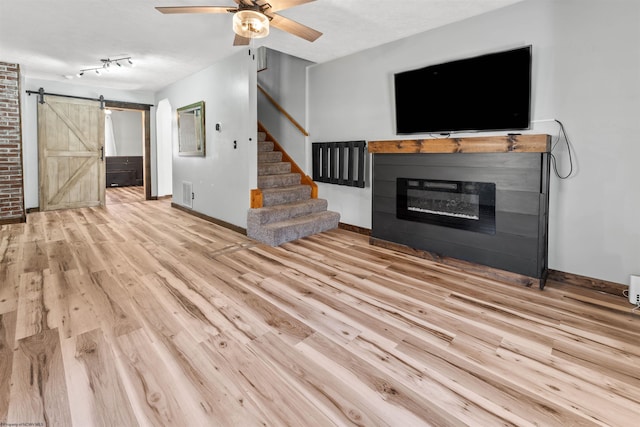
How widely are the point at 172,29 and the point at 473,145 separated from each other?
3457 mm

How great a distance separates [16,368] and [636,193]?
426 cm

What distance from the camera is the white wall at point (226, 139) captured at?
452 cm

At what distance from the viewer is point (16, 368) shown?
1.75 meters

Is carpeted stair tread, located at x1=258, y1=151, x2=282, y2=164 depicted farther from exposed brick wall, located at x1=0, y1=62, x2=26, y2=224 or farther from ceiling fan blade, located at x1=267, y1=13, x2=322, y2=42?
exposed brick wall, located at x1=0, y1=62, x2=26, y2=224

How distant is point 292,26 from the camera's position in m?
2.88

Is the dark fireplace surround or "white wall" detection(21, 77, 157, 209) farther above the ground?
"white wall" detection(21, 77, 157, 209)

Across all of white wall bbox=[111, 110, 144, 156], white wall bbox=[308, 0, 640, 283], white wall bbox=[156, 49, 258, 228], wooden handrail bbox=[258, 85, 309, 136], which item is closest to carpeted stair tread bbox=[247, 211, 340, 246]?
white wall bbox=[156, 49, 258, 228]

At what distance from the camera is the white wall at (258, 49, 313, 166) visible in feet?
17.9

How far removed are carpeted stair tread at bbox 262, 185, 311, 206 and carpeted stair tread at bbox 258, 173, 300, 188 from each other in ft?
0.33

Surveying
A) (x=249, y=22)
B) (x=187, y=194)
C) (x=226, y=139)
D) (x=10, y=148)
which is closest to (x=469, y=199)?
(x=249, y=22)

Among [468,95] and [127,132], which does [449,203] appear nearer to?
[468,95]

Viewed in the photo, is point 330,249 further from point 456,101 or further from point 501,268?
point 456,101

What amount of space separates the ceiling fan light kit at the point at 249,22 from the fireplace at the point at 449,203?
217 centimetres

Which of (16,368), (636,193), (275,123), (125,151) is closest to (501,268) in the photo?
(636,193)
